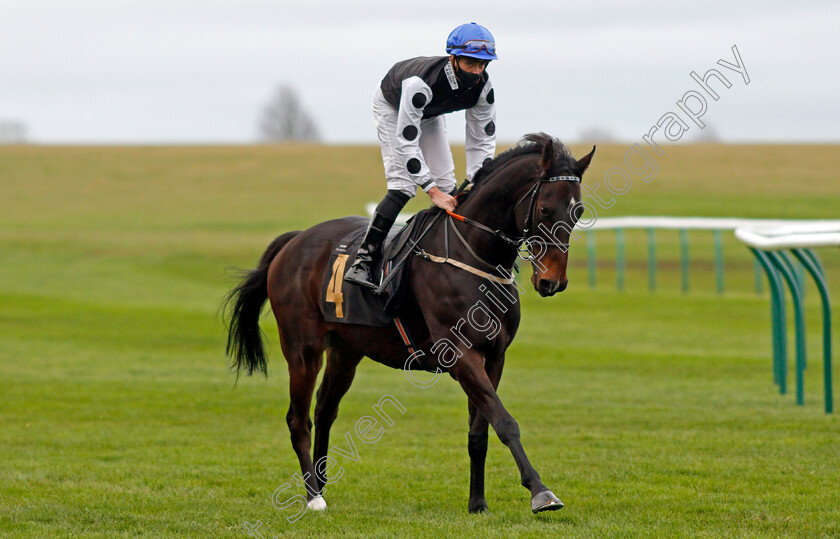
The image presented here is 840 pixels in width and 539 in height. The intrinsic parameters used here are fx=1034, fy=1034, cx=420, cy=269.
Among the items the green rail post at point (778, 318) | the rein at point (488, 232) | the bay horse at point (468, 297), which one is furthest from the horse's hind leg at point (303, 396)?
the green rail post at point (778, 318)

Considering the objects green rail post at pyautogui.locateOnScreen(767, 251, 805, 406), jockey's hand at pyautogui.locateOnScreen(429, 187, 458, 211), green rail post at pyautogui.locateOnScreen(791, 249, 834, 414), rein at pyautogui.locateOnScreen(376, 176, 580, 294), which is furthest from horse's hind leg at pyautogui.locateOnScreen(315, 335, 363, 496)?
green rail post at pyautogui.locateOnScreen(767, 251, 805, 406)

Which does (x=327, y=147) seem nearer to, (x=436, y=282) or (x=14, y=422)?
(x=14, y=422)

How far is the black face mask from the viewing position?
17.4 feet

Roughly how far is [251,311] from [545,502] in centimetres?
285

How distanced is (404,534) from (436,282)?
125 cm

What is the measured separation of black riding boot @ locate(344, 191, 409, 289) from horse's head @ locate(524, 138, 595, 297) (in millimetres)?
871

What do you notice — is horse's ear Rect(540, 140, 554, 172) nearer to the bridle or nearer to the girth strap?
the bridle

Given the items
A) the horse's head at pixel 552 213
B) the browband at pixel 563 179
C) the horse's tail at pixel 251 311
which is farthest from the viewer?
the horse's tail at pixel 251 311

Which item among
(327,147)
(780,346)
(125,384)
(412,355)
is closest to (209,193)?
(327,147)

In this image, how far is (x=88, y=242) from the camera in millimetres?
30594

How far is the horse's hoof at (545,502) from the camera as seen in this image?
4453 mm

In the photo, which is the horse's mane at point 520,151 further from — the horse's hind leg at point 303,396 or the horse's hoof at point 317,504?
the horse's hoof at point 317,504

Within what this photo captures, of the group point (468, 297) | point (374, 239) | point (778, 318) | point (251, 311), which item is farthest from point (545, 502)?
point (778, 318)

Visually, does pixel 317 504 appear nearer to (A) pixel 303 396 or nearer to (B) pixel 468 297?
(A) pixel 303 396
